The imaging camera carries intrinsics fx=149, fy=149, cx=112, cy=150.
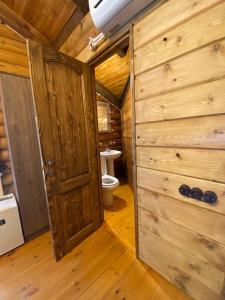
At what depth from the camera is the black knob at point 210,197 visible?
87 cm

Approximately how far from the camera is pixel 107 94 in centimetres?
320

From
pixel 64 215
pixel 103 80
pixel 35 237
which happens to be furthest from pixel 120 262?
pixel 103 80

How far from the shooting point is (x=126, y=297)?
116cm

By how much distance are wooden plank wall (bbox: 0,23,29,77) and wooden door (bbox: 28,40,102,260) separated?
57 centimetres

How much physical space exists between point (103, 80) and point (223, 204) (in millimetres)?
2823

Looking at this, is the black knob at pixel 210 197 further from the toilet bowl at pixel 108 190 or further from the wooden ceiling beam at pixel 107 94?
the wooden ceiling beam at pixel 107 94

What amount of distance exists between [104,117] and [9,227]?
8.42 ft

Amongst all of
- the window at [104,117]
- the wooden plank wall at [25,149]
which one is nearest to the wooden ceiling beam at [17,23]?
the wooden plank wall at [25,149]

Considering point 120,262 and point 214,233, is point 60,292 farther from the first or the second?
point 214,233

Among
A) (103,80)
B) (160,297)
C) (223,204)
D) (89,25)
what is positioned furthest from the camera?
(103,80)

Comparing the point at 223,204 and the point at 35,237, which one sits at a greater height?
the point at 223,204

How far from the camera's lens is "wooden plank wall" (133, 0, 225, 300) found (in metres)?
0.82

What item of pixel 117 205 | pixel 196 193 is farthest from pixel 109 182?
pixel 196 193

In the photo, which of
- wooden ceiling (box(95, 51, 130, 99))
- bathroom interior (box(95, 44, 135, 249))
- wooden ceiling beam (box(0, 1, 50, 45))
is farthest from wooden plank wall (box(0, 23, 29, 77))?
wooden ceiling (box(95, 51, 130, 99))
